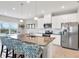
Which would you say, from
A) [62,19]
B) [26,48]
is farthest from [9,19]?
[62,19]

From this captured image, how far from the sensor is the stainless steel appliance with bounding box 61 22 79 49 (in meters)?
5.55

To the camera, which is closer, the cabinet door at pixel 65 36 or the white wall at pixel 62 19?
the white wall at pixel 62 19

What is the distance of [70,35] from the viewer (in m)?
5.81

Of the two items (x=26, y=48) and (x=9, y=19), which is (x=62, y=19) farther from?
(x=26, y=48)

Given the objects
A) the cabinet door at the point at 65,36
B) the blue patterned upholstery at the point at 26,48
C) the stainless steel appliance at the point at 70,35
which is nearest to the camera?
the blue patterned upholstery at the point at 26,48

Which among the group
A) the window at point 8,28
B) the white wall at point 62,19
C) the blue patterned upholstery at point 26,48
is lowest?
the blue patterned upholstery at point 26,48

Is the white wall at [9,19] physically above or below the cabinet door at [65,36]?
above

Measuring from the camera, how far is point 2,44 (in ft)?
10.7

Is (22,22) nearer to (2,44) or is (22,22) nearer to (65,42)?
(2,44)

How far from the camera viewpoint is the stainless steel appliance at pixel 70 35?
5555 mm

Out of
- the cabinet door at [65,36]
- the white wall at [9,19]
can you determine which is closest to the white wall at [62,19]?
the cabinet door at [65,36]

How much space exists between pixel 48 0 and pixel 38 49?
2.43 metres

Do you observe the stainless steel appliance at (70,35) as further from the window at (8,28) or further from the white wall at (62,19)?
the window at (8,28)

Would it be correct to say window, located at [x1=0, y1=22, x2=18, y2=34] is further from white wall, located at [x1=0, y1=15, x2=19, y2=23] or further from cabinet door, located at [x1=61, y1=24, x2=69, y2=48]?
cabinet door, located at [x1=61, y1=24, x2=69, y2=48]
